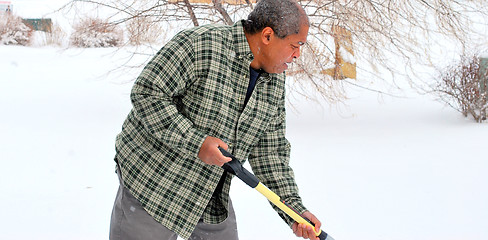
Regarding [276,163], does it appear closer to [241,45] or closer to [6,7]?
[241,45]

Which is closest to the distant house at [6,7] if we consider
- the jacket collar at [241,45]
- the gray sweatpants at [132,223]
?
the gray sweatpants at [132,223]

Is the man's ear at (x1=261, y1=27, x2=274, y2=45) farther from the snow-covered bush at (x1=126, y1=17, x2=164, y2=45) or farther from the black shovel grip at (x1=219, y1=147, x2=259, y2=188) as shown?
the snow-covered bush at (x1=126, y1=17, x2=164, y2=45)

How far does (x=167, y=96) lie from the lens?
1765mm

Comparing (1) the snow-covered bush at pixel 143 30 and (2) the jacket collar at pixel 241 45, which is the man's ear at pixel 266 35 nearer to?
(2) the jacket collar at pixel 241 45

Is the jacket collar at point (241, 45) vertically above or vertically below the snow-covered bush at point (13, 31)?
above

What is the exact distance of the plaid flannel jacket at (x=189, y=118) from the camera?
1.75 metres

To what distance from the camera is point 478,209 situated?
3.99m

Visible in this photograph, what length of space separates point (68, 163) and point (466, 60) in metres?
4.92

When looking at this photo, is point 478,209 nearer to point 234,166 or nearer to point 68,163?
point 234,166

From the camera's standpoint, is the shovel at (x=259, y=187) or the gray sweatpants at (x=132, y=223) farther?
the gray sweatpants at (x=132, y=223)

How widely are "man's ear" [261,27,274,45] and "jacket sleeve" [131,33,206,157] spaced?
236 mm

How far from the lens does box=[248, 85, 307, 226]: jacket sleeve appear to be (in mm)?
2070

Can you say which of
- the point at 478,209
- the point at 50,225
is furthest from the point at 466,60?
the point at 50,225

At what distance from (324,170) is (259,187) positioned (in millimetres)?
3092
